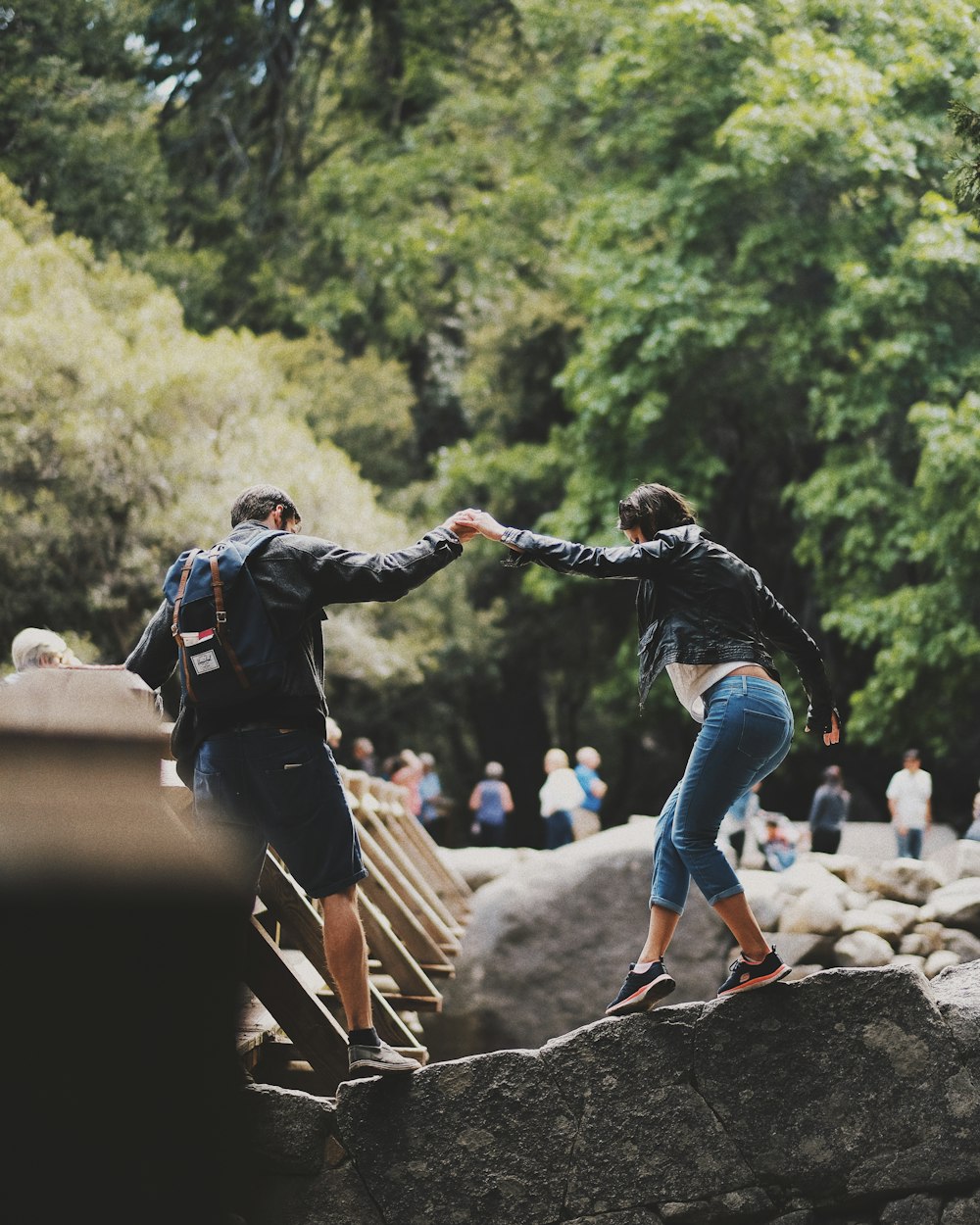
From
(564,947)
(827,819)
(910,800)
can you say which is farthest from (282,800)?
(827,819)

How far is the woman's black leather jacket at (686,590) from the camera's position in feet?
15.9

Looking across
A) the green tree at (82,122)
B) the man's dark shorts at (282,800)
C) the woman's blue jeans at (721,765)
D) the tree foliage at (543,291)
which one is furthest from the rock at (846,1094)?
the green tree at (82,122)

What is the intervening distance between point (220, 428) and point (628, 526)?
1634cm

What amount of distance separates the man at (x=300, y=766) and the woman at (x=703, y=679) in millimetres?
597

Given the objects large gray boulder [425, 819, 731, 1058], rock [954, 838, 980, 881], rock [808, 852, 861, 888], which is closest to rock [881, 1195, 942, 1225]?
large gray boulder [425, 819, 731, 1058]

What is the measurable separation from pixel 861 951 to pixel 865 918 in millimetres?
493

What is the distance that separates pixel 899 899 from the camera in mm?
14727

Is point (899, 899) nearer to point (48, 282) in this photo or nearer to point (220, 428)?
point (220, 428)

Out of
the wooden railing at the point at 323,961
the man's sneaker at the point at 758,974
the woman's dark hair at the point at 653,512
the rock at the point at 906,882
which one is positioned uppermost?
the woman's dark hair at the point at 653,512

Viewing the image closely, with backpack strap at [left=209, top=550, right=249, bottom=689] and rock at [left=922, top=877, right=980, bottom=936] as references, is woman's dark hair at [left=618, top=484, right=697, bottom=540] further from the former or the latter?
rock at [left=922, top=877, right=980, bottom=936]

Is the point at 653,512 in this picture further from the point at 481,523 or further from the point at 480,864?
the point at 480,864

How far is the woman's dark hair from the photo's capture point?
5.06 m

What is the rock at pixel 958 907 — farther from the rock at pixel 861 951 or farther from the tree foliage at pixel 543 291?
the tree foliage at pixel 543 291

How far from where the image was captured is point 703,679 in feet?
16.0
